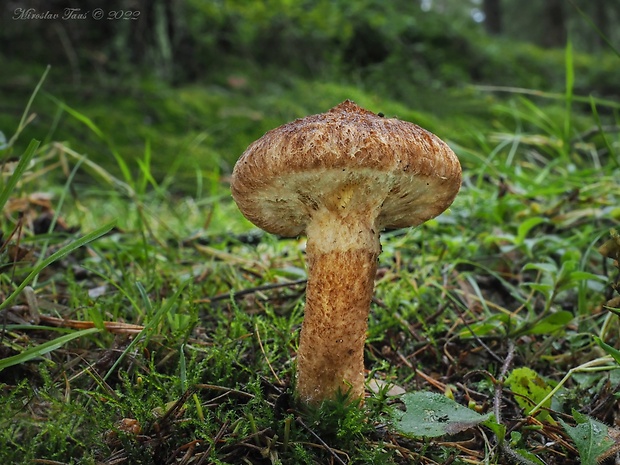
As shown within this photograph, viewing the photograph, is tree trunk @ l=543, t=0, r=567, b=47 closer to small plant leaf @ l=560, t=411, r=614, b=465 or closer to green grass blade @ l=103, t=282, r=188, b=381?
small plant leaf @ l=560, t=411, r=614, b=465

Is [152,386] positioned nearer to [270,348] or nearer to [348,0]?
[270,348]

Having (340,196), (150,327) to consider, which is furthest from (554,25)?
(150,327)

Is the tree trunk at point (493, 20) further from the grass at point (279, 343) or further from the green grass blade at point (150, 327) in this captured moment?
the green grass blade at point (150, 327)

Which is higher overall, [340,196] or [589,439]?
[340,196]

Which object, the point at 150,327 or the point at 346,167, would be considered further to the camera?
the point at 150,327

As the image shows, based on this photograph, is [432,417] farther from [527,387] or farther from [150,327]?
[150,327]

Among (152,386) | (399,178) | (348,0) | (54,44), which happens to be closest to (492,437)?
(399,178)

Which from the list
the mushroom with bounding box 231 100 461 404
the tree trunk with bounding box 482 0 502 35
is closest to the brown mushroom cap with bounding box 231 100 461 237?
the mushroom with bounding box 231 100 461 404
